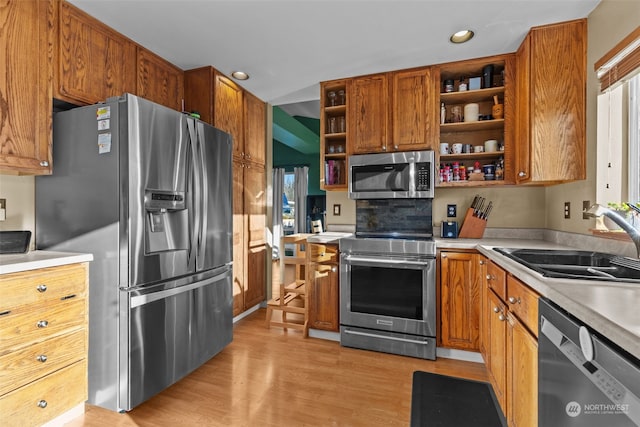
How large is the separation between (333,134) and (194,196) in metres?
1.55

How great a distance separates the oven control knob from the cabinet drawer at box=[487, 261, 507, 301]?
33.7 inches

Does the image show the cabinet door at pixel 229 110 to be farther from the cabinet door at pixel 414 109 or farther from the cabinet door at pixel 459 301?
the cabinet door at pixel 459 301

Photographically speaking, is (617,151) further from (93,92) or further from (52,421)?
(52,421)

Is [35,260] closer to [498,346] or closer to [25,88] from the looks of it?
[25,88]

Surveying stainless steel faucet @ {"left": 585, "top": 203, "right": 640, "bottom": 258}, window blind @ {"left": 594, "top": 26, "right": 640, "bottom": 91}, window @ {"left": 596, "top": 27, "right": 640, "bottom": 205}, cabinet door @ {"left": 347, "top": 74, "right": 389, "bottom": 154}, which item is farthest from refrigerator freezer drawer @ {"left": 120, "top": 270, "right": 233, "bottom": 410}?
window blind @ {"left": 594, "top": 26, "right": 640, "bottom": 91}

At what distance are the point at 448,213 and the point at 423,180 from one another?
52 centimetres

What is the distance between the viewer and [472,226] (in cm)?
283

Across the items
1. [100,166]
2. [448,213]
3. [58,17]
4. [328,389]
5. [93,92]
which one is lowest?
[328,389]

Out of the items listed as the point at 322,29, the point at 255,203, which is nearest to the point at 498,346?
the point at 322,29

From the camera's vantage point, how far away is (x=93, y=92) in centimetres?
206

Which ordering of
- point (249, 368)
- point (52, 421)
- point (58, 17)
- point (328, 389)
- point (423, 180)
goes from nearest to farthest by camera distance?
1. point (52, 421)
2. point (58, 17)
3. point (328, 389)
4. point (249, 368)
5. point (423, 180)

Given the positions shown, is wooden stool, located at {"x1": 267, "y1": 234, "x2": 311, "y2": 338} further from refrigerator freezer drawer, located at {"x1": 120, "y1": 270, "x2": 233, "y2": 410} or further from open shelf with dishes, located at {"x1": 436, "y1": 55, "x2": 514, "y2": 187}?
open shelf with dishes, located at {"x1": 436, "y1": 55, "x2": 514, "y2": 187}

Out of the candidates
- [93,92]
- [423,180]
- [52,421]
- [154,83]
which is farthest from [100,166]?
[423,180]

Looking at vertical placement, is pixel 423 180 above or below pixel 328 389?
above
